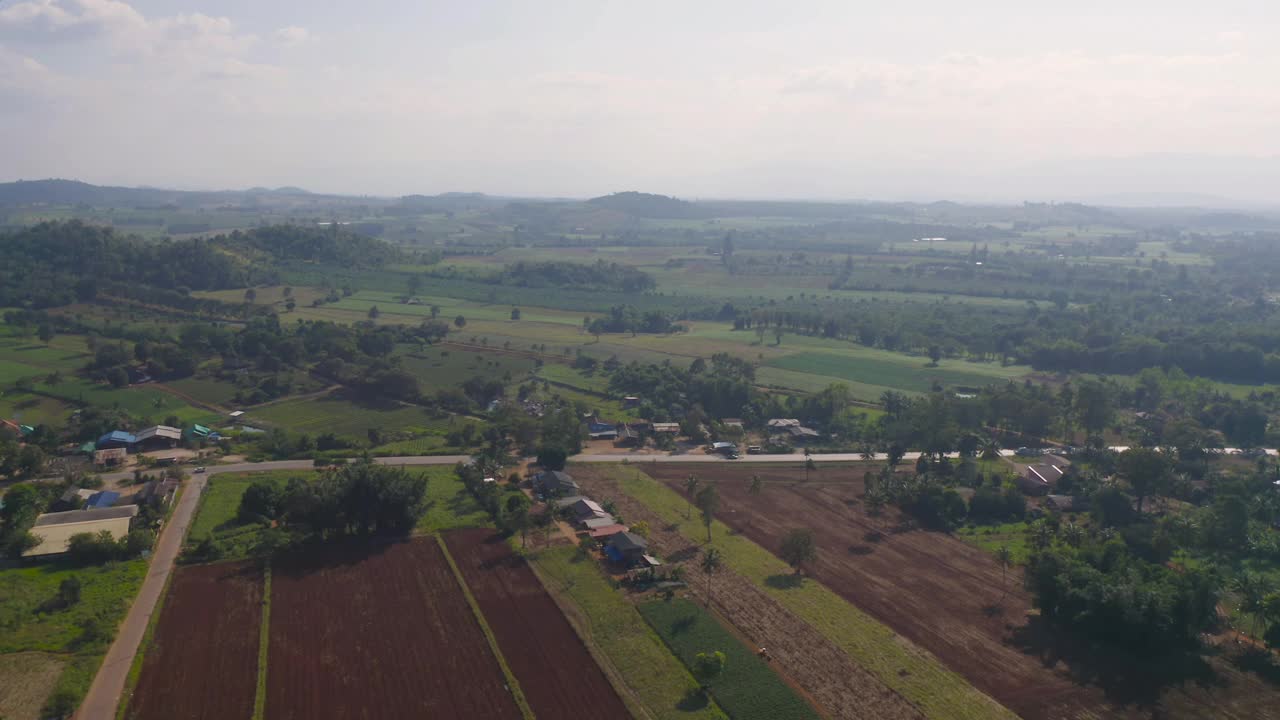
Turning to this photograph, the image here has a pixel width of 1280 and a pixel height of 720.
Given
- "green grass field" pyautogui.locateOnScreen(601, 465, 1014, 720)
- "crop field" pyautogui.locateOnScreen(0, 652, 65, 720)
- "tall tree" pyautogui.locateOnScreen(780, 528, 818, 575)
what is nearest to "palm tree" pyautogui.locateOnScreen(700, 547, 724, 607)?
"green grass field" pyautogui.locateOnScreen(601, 465, 1014, 720)

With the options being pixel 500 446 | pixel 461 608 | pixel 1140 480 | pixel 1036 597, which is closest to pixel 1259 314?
pixel 1140 480

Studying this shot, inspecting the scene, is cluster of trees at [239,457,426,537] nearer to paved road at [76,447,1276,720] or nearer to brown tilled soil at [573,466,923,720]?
paved road at [76,447,1276,720]

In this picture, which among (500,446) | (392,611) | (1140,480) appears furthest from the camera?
(500,446)

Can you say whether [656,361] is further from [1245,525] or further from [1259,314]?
[1259,314]

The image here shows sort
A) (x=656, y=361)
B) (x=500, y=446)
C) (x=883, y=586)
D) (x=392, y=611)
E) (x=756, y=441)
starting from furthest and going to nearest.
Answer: (x=656, y=361)
(x=756, y=441)
(x=500, y=446)
(x=883, y=586)
(x=392, y=611)

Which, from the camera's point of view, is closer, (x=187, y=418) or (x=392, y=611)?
(x=392, y=611)
